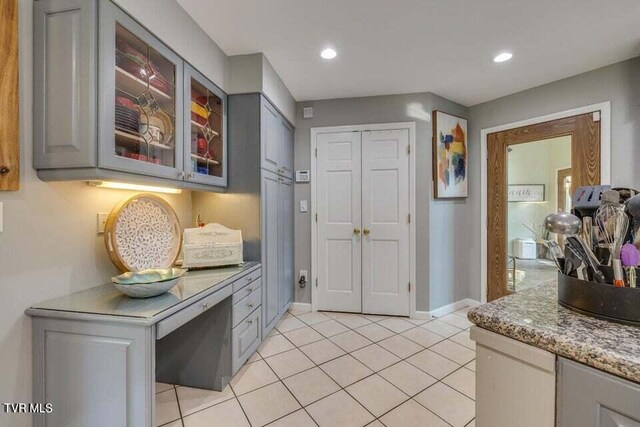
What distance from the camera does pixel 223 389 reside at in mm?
1828

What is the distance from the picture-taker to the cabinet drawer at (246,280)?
186cm

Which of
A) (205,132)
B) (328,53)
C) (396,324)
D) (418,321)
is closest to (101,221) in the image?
(205,132)

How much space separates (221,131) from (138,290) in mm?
1356

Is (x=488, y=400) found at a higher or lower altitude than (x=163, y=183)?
Answer: lower

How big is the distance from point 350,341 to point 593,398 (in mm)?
2012

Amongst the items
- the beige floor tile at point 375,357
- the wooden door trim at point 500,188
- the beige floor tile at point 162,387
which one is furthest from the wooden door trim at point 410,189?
the beige floor tile at point 162,387

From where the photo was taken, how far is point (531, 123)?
2842mm

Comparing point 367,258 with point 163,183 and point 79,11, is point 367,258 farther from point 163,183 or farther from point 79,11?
point 79,11

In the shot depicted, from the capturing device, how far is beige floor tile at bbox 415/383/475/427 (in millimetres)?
1584

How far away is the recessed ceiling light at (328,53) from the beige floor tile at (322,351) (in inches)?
95.2

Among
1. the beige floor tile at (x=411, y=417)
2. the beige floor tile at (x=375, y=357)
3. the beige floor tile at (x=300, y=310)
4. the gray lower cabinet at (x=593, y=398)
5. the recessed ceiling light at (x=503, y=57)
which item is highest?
the recessed ceiling light at (x=503, y=57)

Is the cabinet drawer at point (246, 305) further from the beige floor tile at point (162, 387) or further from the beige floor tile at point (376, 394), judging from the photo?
the beige floor tile at point (376, 394)

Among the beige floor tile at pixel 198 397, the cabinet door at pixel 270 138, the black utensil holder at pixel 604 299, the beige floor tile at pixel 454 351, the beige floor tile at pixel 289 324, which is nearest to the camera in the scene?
the black utensil holder at pixel 604 299

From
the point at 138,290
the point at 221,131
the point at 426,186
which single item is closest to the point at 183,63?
the point at 221,131
